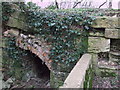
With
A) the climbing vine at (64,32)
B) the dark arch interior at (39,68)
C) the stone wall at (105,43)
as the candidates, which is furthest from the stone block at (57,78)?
the dark arch interior at (39,68)

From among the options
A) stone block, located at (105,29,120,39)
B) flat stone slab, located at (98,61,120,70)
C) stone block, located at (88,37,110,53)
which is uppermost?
stone block, located at (105,29,120,39)

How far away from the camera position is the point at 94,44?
3125mm

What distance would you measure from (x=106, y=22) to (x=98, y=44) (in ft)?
1.71

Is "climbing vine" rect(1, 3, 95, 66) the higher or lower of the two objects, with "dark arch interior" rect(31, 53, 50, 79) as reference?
higher

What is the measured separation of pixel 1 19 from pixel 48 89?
2.31 meters

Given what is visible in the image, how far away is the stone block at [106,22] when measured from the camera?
288 cm

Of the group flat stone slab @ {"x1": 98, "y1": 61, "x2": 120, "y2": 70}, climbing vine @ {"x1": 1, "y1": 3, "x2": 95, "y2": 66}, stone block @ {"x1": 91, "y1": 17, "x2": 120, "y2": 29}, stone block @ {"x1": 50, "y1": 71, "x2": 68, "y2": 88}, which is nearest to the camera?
stone block @ {"x1": 91, "y1": 17, "x2": 120, "y2": 29}

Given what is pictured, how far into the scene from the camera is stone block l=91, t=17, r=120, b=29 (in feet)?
9.44

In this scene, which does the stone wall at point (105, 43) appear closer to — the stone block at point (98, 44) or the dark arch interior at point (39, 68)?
the stone block at point (98, 44)

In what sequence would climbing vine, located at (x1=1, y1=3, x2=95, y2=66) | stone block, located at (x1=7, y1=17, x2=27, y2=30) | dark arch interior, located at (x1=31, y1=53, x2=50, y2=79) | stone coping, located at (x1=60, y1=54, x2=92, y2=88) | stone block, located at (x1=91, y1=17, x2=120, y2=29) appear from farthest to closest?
dark arch interior, located at (x1=31, y1=53, x2=50, y2=79) < stone block, located at (x1=7, y1=17, x2=27, y2=30) < climbing vine, located at (x1=1, y1=3, x2=95, y2=66) < stone block, located at (x1=91, y1=17, x2=120, y2=29) < stone coping, located at (x1=60, y1=54, x2=92, y2=88)

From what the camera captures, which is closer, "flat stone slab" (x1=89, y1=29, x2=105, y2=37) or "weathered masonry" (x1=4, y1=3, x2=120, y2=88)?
"weathered masonry" (x1=4, y1=3, x2=120, y2=88)

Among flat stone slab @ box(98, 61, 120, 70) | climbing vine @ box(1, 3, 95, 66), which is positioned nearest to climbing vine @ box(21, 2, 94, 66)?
climbing vine @ box(1, 3, 95, 66)

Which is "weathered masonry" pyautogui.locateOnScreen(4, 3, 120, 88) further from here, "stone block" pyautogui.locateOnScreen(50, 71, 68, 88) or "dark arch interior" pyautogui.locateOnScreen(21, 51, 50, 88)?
"dark arch interior" pyautogui.locateOnScreen(21, 51, 50, 88)

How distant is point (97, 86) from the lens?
2.72 metres
